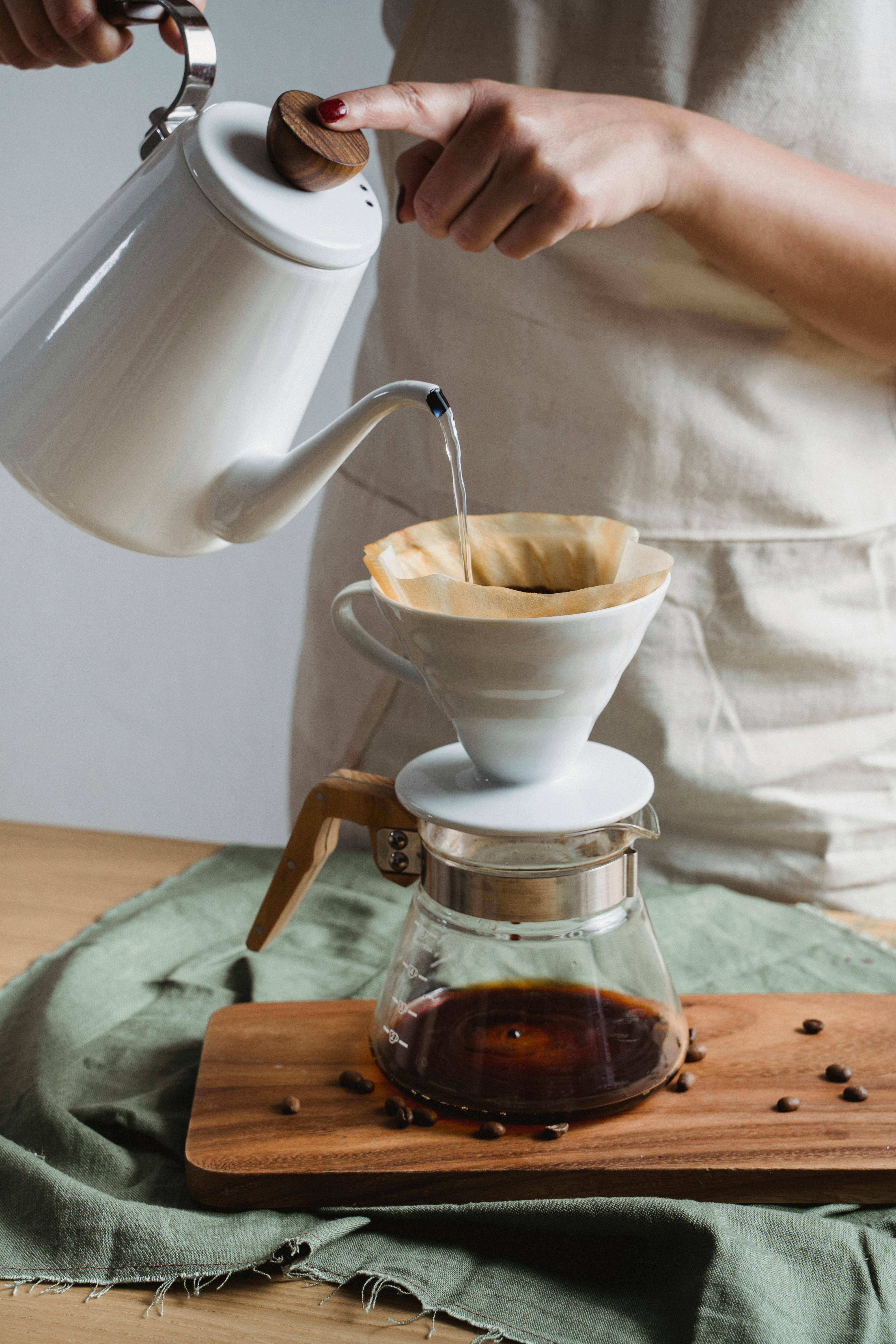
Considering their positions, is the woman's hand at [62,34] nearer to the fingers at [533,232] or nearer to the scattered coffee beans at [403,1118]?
the fingers at [533,232]

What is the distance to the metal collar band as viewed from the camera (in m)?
0.62

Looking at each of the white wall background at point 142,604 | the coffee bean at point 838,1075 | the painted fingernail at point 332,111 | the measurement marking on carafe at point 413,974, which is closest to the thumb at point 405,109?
the painted fingernail at point 332,111

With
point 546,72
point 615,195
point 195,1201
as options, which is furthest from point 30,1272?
point 546,72

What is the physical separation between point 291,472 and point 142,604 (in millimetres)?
1559

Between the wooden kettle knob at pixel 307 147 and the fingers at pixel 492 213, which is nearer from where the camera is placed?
the wooden kettle knob at pixel 307 147

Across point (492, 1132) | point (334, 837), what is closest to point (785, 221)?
point (334, 837)

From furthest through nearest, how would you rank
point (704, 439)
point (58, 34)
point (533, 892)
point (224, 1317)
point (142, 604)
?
point (142, 604), point (704, 439), point (58, 34), point (533, 892), point (224, 1317)

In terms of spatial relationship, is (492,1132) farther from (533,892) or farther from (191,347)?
(191,347)

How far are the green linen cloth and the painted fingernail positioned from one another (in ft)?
1.76

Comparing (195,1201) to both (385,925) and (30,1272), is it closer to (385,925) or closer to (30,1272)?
(30,1272)

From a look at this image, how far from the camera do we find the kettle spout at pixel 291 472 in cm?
57

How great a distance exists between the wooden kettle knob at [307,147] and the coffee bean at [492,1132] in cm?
49

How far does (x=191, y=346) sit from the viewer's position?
558 mm

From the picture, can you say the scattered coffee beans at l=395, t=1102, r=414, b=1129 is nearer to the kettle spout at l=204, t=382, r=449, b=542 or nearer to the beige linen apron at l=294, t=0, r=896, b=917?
the kettle spout at l=204, t=382, r=449, b=542
